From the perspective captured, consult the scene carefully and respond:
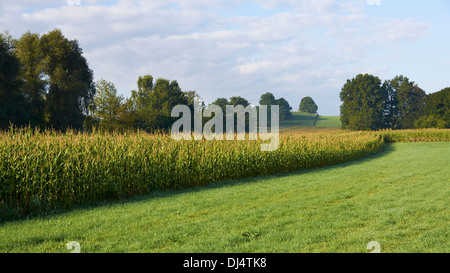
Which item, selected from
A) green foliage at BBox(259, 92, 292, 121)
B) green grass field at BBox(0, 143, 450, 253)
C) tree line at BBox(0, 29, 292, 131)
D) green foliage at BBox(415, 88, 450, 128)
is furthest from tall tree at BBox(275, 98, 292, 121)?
green grass field at BBox(0, 143, 450, 253)

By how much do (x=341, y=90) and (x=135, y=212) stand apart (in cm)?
6838

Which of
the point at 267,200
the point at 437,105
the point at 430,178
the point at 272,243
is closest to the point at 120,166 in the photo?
the point at 267,200

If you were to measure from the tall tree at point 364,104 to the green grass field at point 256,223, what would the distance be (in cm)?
5433

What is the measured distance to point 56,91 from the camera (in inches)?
1355

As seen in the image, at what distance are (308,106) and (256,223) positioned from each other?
125m

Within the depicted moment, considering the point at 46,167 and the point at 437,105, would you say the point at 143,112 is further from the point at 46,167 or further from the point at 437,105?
the point at 437,105

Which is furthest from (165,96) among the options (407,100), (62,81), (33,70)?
→ (407,100)

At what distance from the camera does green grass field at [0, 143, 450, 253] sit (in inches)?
202

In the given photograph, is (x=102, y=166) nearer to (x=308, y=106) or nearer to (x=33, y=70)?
(x=33, y=70)

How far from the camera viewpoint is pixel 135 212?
7723 mm

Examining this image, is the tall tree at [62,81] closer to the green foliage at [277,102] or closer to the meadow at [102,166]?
the meadow at [102,166]

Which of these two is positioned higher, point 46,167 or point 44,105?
point 44,105

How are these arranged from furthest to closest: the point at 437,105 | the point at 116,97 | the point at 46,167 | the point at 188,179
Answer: the point at 437,105
the point at 116,97
the point at 188,179
the point at 46,167

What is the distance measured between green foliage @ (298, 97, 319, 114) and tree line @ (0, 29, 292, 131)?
94118 mm
